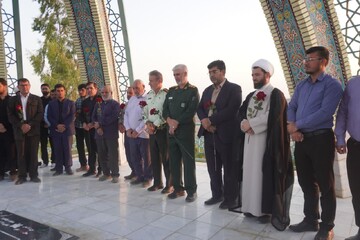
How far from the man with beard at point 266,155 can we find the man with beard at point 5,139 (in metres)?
4.01

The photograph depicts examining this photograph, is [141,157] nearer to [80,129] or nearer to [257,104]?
[80,129]

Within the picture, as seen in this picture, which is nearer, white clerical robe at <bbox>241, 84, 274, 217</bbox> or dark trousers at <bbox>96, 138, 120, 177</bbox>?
white clerical robe at <bbox>241, 84, 274, 217</bbox>

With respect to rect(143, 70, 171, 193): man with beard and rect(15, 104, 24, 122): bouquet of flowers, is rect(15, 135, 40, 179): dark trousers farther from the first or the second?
rect(143, 70, 171, 193): man with beard

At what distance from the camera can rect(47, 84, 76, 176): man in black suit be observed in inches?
227

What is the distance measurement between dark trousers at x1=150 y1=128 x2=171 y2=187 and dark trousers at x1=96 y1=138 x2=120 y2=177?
843 millimetres

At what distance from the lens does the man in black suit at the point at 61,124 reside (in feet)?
18.9

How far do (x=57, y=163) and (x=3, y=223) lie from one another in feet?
8.28

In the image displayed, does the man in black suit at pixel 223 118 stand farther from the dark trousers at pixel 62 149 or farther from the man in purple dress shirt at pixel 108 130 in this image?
the dark trousers at pixel 62 149

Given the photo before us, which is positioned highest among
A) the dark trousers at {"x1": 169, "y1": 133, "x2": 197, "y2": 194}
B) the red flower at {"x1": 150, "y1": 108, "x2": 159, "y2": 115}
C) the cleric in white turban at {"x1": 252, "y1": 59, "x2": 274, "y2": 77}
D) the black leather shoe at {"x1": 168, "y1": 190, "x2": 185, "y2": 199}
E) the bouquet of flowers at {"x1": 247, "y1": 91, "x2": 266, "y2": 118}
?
the cleric in white turban at {"x1": 252, "y1": 59, "x2": 274, "y2": 77}

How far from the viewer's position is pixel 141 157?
5137 millimetres

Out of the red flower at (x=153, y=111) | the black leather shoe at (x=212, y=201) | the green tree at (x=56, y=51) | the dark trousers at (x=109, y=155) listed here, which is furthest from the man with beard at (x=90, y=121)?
the green tree at (x=56, y=51)

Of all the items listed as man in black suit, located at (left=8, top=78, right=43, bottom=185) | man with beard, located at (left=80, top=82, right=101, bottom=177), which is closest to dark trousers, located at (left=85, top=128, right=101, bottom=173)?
man with beard, located at (left=80, top=82, right=101, bottom=177)

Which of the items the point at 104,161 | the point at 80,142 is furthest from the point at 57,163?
the point at 104,161

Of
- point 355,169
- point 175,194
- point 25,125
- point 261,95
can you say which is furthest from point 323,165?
point 25,125
